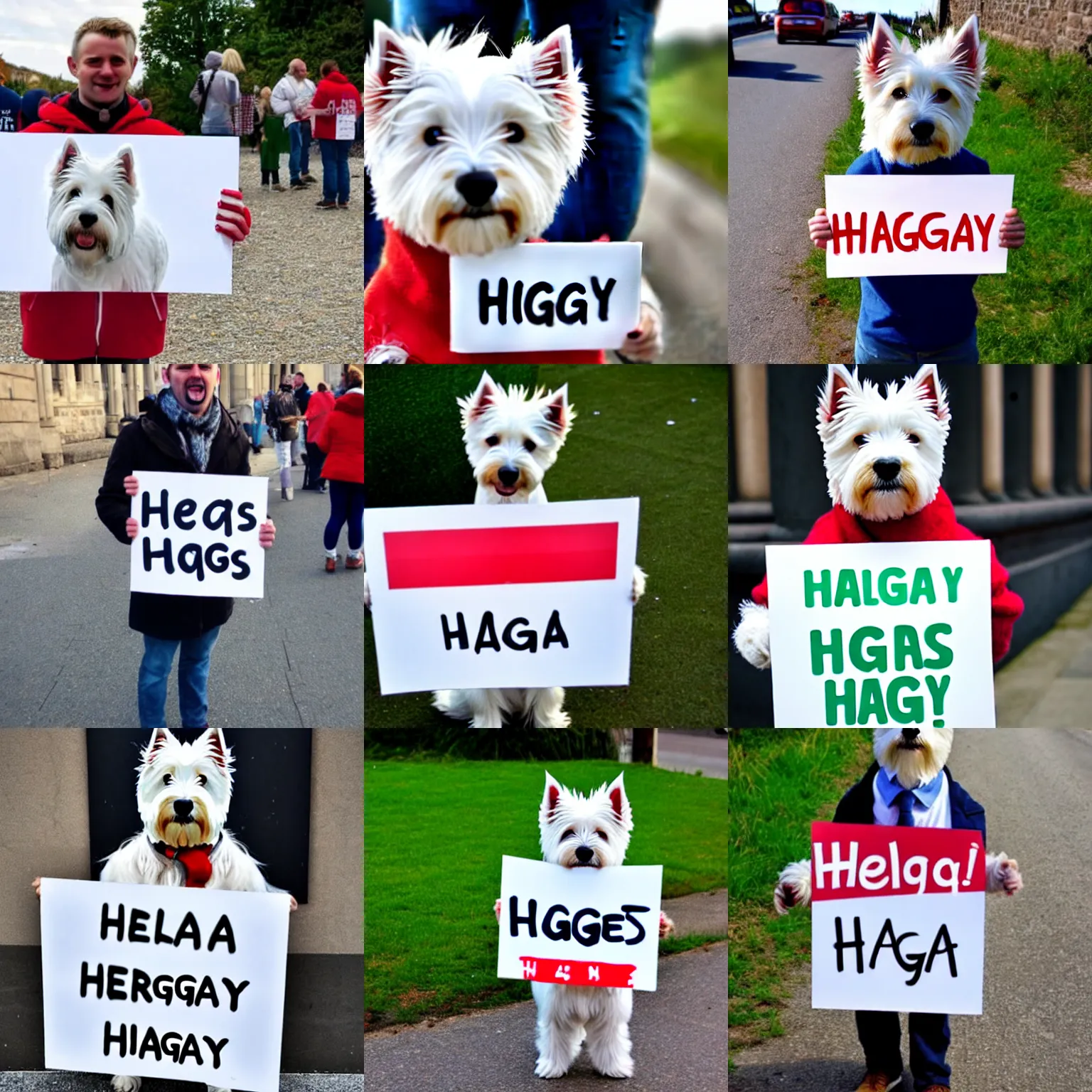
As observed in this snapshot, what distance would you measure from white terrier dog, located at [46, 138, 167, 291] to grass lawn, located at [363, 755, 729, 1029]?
2059mm

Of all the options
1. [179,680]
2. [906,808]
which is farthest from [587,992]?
[179,680]

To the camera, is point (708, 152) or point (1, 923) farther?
point (1, 923)

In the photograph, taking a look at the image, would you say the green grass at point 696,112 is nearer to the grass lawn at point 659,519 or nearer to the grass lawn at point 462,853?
the grass lawn at point 659,519

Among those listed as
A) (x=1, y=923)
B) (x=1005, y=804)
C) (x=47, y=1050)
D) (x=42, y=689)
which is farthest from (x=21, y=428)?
(x=1005, y=804)

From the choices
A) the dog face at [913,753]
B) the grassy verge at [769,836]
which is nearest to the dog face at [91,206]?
the grassy verge at [769,836]

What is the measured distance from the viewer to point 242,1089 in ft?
17.7

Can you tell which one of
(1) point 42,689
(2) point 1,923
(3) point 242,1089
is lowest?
(3) point 242,1089

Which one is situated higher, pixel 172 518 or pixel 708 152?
pixel 708 152

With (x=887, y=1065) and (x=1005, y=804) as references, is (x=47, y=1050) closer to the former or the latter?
(x=887, y=1065)

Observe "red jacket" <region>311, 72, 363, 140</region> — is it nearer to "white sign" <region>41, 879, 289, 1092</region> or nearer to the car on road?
the car on road

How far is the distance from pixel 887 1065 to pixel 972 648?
5.18 feet

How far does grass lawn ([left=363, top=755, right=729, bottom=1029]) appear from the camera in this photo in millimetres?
5426

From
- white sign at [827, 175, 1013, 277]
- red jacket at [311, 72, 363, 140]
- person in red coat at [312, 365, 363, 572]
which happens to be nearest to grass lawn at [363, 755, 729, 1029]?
person in red coat at [312, 365, 363, 572]

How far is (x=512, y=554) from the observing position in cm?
524
